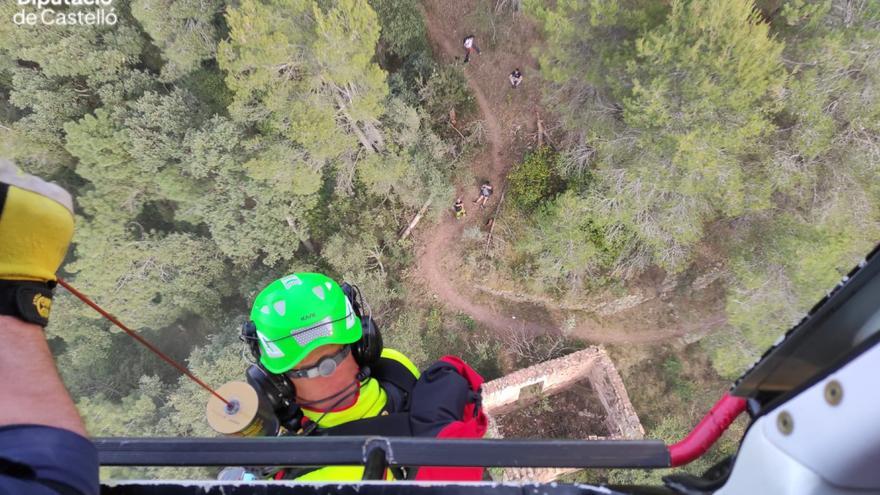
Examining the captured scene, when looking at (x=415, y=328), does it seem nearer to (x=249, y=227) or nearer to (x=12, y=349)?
(x=249, y=227)

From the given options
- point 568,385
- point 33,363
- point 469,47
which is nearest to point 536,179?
point 469,47

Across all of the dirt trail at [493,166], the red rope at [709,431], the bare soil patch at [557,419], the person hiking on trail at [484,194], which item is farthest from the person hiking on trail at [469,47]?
the red rope at [709,431]

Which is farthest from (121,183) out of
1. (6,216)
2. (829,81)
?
(829,81)

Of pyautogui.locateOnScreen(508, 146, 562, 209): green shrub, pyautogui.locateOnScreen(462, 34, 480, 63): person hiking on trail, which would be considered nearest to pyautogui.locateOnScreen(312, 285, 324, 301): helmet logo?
pyautogui.locateOnScreen(508, 146, 562, 209): green shrub

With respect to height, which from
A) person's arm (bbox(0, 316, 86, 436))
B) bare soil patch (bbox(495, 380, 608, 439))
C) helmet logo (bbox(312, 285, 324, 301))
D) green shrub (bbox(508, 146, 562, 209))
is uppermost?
person's arm (bbox(0, 316, 86, 436))

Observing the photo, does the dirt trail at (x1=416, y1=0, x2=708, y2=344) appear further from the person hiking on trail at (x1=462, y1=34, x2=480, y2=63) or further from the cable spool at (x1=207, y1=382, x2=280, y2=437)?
the cable spool at (x1=207, y1=382, x2=280, y2=437)

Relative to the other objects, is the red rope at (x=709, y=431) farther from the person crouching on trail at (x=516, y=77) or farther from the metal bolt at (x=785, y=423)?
the person crouching on trail at (x=516, y=77)

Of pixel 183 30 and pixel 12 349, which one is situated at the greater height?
pixel 12 349
